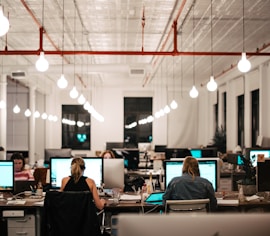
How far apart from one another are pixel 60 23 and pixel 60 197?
540 cm

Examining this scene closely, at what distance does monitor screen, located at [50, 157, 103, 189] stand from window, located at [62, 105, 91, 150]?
1357 cm

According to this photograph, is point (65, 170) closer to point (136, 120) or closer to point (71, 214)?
point (71, 214)

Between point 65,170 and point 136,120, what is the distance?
13.9 metres

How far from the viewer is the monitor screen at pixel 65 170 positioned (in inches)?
212

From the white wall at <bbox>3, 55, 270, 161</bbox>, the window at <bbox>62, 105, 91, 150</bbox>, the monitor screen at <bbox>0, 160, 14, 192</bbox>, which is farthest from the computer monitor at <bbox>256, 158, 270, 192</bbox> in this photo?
the window at <bbox>62, 105, 91, 150</bbox>

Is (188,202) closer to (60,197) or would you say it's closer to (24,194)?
(60,197)

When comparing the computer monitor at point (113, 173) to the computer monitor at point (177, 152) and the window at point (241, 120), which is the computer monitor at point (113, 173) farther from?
the window at point (241, 120)

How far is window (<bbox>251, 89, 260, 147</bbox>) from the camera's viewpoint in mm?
11906

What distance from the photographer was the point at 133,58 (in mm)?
13023

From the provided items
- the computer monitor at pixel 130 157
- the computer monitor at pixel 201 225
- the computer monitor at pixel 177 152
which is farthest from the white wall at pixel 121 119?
the computer monitor at pixel 201 225

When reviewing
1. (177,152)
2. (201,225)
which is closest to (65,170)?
(177,152)

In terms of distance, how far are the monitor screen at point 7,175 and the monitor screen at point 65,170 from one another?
49 cm

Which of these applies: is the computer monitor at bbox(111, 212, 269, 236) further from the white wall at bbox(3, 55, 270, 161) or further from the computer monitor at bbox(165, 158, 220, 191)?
the white wall at bbox(3, 55, 270, 161)

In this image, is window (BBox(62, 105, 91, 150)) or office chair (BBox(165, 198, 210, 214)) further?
window (BBox(62, 105, 91, 150))
